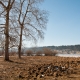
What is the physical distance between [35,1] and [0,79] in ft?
39.5

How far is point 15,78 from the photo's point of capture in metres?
5.62

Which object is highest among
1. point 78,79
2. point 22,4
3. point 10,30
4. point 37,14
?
point 22,4

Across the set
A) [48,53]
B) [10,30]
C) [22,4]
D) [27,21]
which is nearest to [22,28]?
[27,21]

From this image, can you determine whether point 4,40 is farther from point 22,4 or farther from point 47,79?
point 47,79

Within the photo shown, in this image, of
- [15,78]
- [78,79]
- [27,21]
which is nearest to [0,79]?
[15,78]

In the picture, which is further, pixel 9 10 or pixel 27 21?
pixel 27 21

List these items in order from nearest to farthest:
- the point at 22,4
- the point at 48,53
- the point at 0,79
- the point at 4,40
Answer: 1. the point at 0,79
2. the point at 4,40
3. the point at 22,4
4. the point at 48,53

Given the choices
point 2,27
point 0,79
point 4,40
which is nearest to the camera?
point 0,79

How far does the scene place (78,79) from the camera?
5.58 metres

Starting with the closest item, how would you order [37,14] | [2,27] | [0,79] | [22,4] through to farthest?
[0,79] < [2,27] < [37,14] < [22,4]

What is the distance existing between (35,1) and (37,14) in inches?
64.6

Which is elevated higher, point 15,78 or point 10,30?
point 10,30

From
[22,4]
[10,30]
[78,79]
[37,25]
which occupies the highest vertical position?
[22,4]

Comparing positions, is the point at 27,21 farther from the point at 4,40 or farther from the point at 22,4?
the point at 4,40
